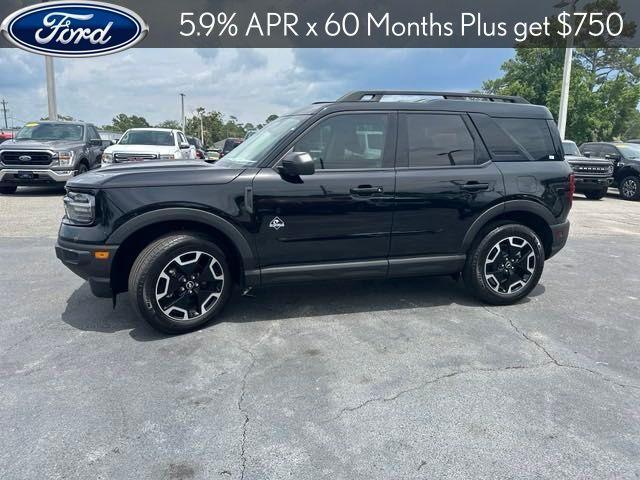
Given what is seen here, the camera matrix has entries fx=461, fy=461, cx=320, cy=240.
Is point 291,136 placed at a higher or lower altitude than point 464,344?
higher

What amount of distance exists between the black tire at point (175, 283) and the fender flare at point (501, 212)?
2231 mm

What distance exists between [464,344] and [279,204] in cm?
184

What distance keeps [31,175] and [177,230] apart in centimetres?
1010

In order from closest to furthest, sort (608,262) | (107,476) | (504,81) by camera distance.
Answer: (107,476) → (608,262) → (504,81)

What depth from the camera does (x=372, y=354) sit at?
343cm

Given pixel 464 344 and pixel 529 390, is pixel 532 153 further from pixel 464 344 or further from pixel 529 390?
pixel 529 390

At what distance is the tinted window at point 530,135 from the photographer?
4.48 meters

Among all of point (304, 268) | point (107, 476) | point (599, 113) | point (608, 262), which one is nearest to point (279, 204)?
point (304, 268)

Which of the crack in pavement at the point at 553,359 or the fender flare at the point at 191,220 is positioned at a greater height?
the fender flare at the point at 191,220

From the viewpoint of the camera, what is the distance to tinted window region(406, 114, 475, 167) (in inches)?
163

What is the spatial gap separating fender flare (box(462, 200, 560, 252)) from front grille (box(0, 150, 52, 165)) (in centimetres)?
1124

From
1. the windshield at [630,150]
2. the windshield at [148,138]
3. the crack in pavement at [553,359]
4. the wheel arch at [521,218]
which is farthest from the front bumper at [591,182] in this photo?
the windshield at [148,138]

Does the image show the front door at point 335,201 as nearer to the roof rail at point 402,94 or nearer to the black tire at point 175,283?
the roof rail at point 402,94

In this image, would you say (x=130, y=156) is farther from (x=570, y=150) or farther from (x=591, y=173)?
(x=570, y=150)
